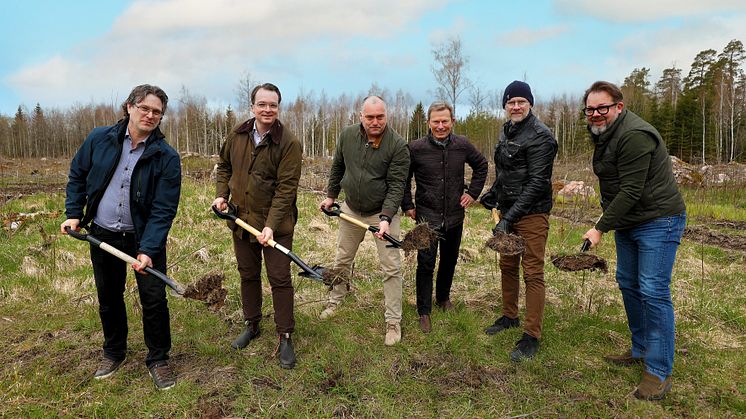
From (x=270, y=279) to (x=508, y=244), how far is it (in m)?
2.02

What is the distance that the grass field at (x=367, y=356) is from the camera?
3.08 m

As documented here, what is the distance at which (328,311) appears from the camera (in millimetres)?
4664

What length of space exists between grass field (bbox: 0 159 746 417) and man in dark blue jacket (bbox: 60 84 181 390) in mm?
396

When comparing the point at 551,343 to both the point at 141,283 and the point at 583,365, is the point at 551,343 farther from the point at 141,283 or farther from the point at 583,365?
the point at 141,283

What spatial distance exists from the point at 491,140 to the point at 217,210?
3840 centimetres

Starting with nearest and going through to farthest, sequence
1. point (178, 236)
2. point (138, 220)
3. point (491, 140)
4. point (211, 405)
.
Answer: point (211, 405) < point (138, 220) < point (178, 236) < point (491, 140)

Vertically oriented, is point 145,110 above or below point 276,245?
above

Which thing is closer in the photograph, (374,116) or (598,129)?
(598,129)

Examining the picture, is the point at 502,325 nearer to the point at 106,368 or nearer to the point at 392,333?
the point at 392,333

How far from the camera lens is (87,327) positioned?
4.25 meters

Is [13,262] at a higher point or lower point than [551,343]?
higher

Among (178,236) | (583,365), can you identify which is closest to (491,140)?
(178,236)

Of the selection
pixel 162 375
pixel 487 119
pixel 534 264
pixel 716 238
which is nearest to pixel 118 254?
pixel 162 375

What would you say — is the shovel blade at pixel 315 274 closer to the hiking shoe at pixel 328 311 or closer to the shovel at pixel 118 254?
the hiking shoe at pixel 328 311
